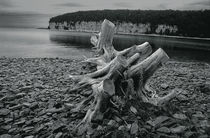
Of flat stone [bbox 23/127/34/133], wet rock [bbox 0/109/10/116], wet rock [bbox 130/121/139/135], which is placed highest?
wet rock [bbox 130/121/139/135]

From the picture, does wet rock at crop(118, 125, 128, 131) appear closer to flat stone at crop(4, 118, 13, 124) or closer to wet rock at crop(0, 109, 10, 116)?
flat stone at crop(4, 118, 13, 124)

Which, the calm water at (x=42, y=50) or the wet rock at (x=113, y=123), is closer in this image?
the wet rock at (x=113, y=123)

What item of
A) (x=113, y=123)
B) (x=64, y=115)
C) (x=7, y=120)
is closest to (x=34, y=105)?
(x=7, y=120)

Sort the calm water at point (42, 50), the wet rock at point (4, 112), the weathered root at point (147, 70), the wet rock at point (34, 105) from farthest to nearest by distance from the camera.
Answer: the calm water at point (42, 50) → the wet rock at point (34, 105) → the weathered root at point (147, 70) → the wet rock at point (4, 112)

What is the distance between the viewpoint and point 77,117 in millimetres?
4730

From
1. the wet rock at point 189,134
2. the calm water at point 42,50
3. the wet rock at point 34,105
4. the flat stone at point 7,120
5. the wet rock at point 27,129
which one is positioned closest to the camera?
the wet rock at point 189,134

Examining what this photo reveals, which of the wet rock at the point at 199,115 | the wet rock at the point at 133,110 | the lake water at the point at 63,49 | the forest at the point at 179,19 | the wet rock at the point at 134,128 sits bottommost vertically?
the lake water at the point at 63,49

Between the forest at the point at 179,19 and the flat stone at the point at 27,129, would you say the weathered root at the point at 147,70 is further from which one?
the forest at the point at 179,19

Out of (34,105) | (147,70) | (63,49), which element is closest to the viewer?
(147,70)

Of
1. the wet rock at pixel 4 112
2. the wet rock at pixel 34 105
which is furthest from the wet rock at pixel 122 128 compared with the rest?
the wet rock at pixel 4 112

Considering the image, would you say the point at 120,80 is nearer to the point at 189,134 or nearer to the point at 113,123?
the point at 113,123

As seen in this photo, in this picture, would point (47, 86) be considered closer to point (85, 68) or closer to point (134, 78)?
point (134, 78)

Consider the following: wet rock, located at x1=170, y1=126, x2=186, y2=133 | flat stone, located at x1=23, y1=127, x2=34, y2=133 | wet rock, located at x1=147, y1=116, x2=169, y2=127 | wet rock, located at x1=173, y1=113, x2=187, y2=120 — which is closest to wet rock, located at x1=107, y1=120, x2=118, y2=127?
wet rock, located at x1=147, y1=116, x2=169, y2=127

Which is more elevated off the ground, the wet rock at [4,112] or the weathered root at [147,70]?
the weathered root at [147,70]
